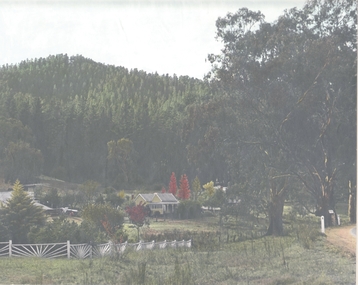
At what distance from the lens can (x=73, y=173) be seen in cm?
744

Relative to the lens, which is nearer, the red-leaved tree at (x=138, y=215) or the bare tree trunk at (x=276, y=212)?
the bare tree trunk at (x=276, y=212)

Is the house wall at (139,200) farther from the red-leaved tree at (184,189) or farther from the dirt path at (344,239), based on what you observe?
the dirt path at (344,239)

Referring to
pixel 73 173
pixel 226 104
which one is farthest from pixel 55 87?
pixel 226 104

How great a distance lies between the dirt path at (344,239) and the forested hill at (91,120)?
1701mm

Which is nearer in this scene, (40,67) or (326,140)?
(326,140)

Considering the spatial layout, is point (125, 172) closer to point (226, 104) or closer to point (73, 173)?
point (73, 173)

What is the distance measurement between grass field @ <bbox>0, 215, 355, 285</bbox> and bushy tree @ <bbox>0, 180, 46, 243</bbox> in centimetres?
28

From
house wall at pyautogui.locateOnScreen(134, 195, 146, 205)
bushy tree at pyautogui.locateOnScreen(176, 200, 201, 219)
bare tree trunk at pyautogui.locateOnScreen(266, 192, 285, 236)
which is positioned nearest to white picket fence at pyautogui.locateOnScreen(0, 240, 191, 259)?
bushy tree at pyautogui.locateOnScreen(176, 200, 201, 219)

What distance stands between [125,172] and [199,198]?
0.83 metres

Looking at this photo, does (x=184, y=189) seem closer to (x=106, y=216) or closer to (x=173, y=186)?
(x=173, y=186)

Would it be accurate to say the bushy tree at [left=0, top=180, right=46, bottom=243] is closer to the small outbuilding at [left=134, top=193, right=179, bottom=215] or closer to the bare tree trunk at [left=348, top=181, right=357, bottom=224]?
the small outbuilding at [left=134, top=193, right=179, bottom=215]

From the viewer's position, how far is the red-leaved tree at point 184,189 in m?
7.32

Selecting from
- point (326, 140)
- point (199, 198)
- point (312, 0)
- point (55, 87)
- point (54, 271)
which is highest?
point (312, 0)

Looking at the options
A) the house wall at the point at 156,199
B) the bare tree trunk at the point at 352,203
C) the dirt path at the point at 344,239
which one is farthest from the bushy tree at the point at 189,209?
the bare tree trunk at the point at 352,203
